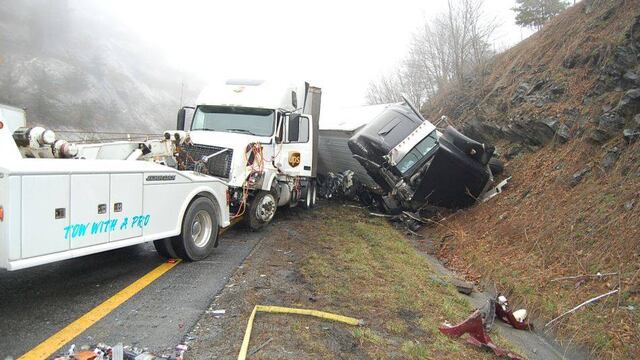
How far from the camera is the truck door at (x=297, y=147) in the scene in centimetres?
1017

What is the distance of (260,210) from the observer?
29.8 feet

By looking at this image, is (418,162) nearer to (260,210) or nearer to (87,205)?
(260,210)

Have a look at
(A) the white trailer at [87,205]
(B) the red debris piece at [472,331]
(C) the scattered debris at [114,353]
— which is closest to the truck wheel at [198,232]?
(A) the white trailer at [87,205]

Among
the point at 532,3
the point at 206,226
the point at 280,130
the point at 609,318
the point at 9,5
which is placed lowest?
the point at 609,318

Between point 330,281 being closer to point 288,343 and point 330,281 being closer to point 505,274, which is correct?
point 288,343

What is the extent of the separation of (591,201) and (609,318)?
3.12m

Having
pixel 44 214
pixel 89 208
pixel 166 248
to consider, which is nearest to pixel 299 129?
pixel 166 248

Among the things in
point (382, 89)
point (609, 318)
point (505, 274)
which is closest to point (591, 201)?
point (505, 274)

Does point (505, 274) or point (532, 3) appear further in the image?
point (532, 3)

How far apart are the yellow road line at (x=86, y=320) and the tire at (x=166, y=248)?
0.38 meters

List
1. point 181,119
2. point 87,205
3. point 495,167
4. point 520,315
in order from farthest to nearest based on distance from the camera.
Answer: point 495,167 → point 181,119 → point 520,315 → point 87,205

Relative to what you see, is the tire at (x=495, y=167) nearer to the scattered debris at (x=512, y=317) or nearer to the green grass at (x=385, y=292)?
the green grass at (x=385, y=292)

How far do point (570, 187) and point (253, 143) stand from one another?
611 cm

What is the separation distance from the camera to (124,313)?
4.60 meters
